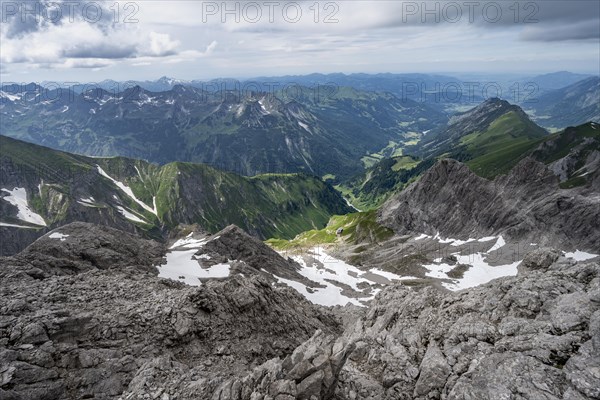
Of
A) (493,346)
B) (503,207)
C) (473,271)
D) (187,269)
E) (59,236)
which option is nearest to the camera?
(493,346)

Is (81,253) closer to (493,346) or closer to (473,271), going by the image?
(493,346)

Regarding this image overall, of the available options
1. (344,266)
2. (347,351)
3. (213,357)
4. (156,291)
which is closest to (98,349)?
(213,357)

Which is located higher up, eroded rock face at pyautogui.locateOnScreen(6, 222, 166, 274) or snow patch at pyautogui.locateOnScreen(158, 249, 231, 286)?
eroded rock face at pyautogui.locateOnScreen(6, 222, 166, 274)

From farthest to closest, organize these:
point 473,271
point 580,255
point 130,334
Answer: point 473,271 < point 580,255 < point 130,334

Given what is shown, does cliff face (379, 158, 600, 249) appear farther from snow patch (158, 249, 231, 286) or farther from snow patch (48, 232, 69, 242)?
snow patch (48, 232, 69, 242)

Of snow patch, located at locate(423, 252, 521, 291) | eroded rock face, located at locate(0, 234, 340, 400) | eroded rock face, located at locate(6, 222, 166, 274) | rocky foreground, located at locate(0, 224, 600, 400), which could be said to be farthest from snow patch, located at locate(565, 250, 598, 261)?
eroded rock face, located at locate(6, 222, 166, 274)

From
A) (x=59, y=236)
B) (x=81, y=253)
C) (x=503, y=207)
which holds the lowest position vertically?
(x=503, y=207)

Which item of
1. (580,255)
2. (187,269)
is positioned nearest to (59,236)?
(187,269)

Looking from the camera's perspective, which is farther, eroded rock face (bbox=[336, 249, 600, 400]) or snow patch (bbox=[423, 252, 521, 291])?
snow patch (bbox=[423, 252, 521, 291])
